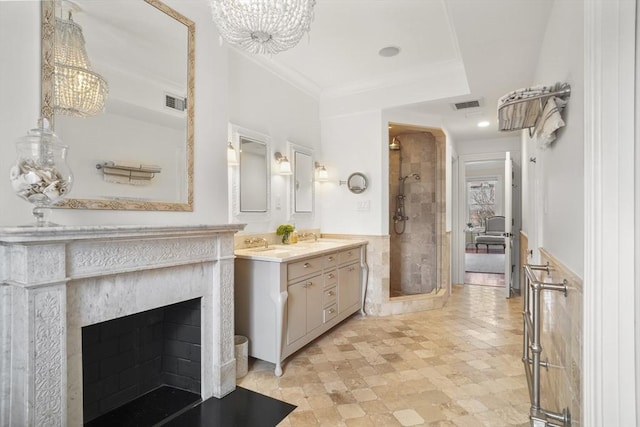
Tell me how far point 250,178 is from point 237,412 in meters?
1.90

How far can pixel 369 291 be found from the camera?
3.89 meters

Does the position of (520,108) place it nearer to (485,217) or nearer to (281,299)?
(281,299)

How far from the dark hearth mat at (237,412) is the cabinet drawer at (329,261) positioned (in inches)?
49.0

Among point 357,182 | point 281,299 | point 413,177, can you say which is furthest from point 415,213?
point 281,299

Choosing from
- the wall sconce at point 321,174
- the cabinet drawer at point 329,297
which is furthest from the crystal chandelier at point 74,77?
the wall sconce at point 321,174

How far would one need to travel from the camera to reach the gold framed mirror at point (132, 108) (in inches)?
60.1

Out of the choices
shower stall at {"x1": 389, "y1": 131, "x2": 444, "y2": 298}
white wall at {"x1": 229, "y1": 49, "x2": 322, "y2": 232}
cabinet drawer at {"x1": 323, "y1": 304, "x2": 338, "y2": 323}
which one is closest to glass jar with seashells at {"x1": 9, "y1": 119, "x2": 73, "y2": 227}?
white wall at {"x1": 229, "y1": 49, "x2": 322, "y2": 232}

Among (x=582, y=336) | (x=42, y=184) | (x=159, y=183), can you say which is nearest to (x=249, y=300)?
(x=159, y=183)

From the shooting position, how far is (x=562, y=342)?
1.47 meters

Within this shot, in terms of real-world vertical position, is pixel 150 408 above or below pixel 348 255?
below

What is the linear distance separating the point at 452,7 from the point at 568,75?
3.14 ft

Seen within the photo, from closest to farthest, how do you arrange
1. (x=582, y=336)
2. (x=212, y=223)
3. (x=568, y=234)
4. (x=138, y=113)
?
(x=582, y=336) < (x=568, y=234) < (x=138, y=113) < (x=212, y=223)

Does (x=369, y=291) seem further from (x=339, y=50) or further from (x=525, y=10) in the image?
(x=525, y=10)

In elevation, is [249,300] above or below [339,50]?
below
